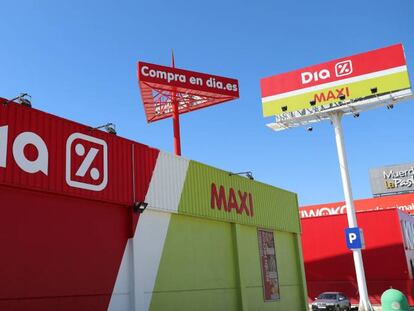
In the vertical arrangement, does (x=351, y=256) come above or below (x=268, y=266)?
above

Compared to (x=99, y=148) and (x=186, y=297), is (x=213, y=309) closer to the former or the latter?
(x=186, y=297)

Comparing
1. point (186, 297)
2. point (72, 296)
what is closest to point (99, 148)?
point (72, 296)

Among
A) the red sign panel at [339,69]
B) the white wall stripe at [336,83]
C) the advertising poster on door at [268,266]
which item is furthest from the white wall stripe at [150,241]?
the red sign panel at [339,69]

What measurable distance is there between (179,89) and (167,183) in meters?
13.6


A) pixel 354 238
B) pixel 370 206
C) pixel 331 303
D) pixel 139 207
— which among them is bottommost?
pixel 331 303

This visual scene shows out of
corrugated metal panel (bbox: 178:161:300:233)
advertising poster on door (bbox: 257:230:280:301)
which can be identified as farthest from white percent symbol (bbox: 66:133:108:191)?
advertising poster on door (bbox: 257:230:280:301)

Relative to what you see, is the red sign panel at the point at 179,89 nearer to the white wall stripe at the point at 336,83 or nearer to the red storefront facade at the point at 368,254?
the white wall stripe at the point at 336,83

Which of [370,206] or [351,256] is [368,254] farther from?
[370,206]

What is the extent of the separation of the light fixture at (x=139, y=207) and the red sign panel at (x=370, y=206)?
1742 inches

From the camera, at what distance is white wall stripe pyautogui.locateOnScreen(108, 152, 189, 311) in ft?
52.7

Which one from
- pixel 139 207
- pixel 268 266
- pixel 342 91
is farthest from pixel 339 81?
pixel 139 207

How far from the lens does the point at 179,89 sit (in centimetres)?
3148

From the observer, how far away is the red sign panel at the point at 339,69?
111 ft

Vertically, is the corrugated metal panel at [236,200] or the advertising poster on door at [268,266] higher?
the corrugated metal panel at [236,200]
